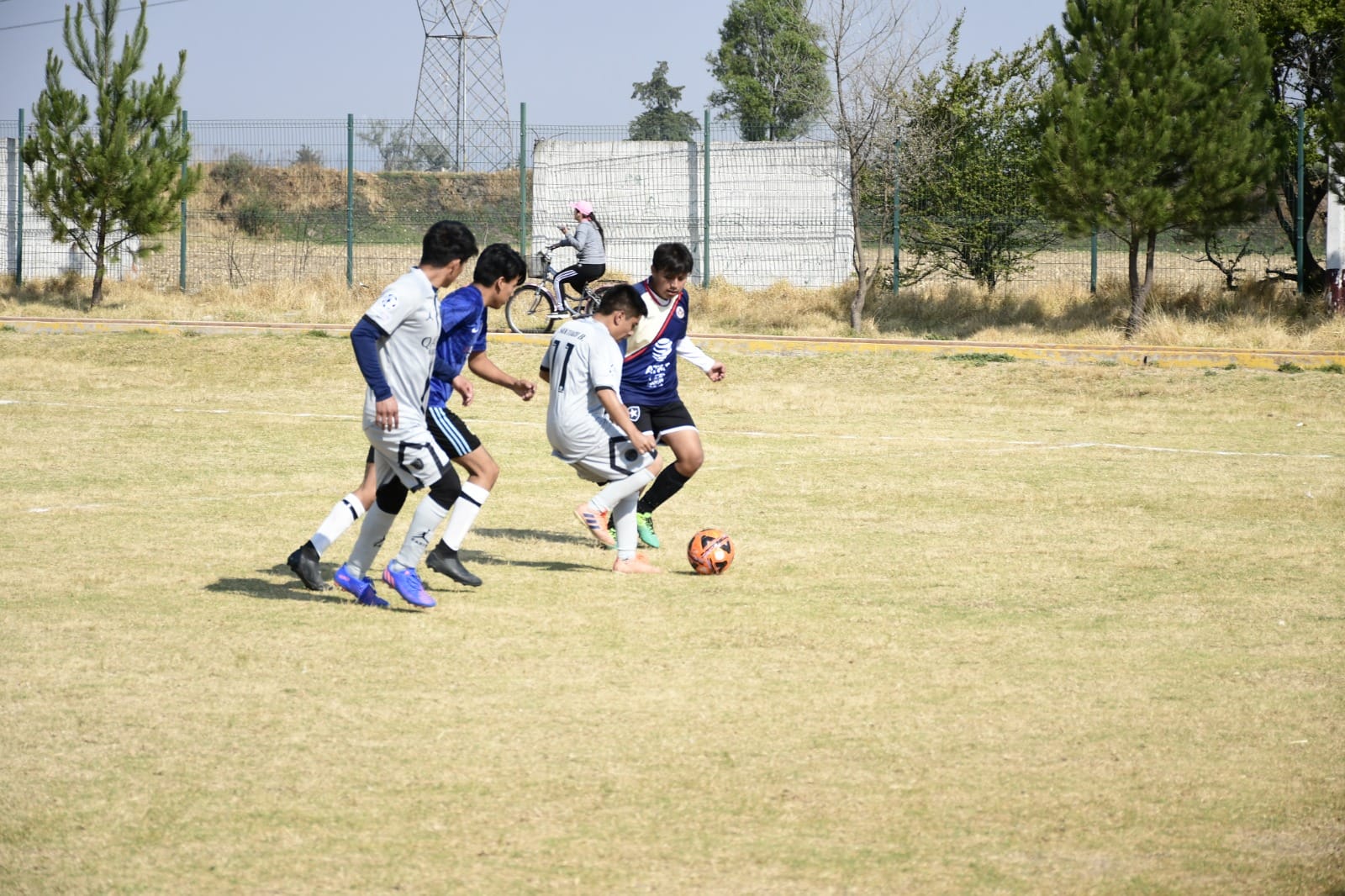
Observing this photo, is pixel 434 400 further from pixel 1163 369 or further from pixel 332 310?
pixel 332 310

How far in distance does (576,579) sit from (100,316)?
20733mm

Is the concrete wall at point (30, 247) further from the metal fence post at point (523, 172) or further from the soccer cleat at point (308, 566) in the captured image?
the soccer cleat at point (308, 566)

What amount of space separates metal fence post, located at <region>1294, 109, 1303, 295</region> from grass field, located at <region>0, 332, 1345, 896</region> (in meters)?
11.7

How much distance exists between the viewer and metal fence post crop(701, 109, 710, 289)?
1120 inches

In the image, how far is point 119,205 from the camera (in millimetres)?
27422

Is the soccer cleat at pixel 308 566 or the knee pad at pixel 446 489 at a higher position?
the knee pad at pixel 446 489

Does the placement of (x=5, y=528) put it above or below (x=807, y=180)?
below

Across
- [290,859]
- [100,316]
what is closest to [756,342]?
[100,316]

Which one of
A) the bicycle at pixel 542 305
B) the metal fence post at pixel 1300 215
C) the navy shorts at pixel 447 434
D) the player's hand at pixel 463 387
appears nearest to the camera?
the navy shorts at pixel 447 434

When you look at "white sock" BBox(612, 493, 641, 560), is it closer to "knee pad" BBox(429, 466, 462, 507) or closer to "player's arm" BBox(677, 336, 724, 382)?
"knee pad" BBox(429, 466, 462, 507)

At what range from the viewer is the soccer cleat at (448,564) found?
785cm

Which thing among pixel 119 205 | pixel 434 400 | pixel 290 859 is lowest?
pixel 290 859

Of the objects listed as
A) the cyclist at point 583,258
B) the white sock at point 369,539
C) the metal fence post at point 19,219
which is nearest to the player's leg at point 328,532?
the white sock at point 369,539

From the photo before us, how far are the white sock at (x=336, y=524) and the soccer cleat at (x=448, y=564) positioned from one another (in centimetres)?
44
